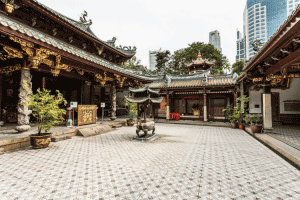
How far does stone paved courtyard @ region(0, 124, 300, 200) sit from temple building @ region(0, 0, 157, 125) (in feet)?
9.88

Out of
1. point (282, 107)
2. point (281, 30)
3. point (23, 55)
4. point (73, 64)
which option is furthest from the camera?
point (282, 107)

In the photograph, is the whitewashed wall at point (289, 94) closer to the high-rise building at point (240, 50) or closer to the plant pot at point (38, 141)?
the plant pot at point (38, 141)

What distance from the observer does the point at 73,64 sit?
7262 millimetres

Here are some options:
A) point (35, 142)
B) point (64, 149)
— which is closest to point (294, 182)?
point (64, 149)

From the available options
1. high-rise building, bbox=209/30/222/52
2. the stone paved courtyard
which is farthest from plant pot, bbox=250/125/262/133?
high-rise building, bbox=209/30/222/52

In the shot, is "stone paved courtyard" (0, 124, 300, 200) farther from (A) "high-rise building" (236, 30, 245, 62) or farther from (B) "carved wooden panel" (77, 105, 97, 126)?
(A) "high-rise building" (236, 30, 245, 62)

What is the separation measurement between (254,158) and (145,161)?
3.35m

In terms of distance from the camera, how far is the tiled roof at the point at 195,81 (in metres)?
12.6

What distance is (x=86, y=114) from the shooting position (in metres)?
8.30

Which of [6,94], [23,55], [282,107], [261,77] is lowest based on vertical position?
[282,107]

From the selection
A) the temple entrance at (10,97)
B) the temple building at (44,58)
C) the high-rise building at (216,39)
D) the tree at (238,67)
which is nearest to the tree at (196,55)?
the tree at (238,67)

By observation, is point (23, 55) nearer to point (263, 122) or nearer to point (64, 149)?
point (64, 149)

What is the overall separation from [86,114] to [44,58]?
3.64 meters

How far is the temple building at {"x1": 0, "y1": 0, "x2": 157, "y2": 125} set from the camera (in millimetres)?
5098
